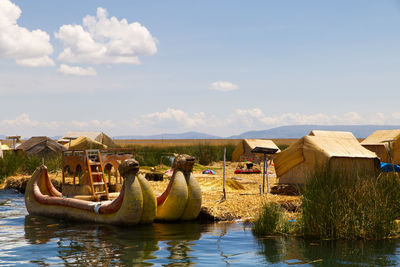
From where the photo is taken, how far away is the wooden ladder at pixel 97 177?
46.3ft

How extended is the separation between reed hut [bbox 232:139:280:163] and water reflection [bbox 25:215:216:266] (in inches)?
820

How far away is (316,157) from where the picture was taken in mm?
17031

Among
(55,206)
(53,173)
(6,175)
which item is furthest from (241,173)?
(55,206)

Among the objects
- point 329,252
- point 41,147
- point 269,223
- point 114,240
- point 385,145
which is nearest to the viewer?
point 329,252

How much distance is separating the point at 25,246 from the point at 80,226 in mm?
2403

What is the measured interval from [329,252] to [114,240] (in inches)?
176

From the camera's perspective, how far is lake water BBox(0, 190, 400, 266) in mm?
9086

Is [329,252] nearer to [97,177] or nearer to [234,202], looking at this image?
[234,202]

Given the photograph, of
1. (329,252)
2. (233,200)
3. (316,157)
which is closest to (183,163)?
(233,200)

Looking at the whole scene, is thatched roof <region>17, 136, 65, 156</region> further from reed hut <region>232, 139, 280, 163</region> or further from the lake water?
the lake water

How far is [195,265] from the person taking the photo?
8.89 meters

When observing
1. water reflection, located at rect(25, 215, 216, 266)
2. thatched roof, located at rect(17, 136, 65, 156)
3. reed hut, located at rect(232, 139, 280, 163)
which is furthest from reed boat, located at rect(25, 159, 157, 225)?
reed hut, located at rect(232, 139, 280, 163)

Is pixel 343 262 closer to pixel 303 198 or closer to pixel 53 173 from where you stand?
pixel 303 198

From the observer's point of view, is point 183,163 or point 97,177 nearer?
point 183,163
